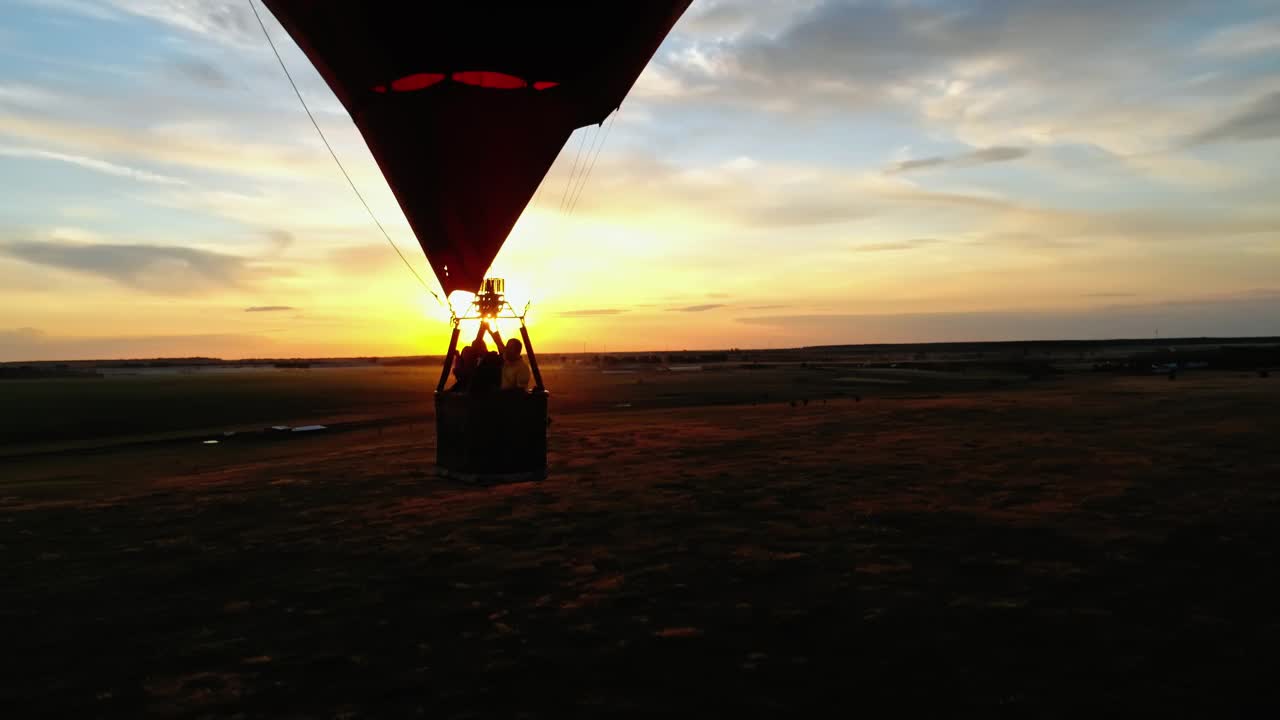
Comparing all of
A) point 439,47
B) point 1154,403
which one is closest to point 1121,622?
point 439,47

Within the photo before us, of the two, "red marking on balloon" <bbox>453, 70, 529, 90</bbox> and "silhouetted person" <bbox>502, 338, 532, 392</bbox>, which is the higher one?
"red marking on balloon" <bbox>453, 70, 529, 90</bbox>

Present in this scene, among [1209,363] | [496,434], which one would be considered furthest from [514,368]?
[1209,363]

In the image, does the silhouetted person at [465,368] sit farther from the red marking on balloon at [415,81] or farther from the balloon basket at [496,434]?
the red marking on balloon at [415,81]

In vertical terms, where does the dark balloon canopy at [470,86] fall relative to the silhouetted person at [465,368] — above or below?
above

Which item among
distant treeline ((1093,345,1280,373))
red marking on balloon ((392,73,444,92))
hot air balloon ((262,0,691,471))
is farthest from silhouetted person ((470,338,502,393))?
distant treeline ((1093,345,1280,373))

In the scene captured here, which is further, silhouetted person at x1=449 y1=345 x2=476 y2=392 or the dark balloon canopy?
silhouetted person at x1=449 y1=345 x2=476 y2=392

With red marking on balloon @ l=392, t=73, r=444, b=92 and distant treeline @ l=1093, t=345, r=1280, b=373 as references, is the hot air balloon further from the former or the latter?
distant treeline @ l=1093, t=345, r=1280, b=373

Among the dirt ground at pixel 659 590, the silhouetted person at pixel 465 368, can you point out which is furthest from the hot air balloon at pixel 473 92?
the dirt ground at pixel 659 590
